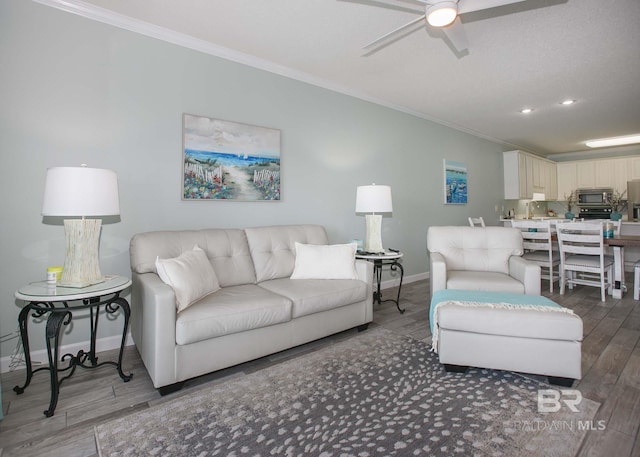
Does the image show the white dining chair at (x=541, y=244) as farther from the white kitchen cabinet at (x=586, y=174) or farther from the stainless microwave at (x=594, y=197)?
the white kitchen cabinet at (x=586, y=174)

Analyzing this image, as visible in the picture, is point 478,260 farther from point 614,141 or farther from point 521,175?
point 614,141

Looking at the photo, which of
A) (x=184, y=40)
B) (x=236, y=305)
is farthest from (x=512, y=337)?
(x=184, y=40)

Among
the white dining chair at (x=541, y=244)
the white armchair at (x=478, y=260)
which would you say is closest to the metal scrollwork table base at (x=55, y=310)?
the white armchair at (x=478, y=260)

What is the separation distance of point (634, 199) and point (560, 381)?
282 inches

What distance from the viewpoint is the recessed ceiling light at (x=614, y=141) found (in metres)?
6.30

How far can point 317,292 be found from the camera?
247cm

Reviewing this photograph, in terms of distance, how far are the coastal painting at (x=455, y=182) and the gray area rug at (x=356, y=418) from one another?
3884 mm

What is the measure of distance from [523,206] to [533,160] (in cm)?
110

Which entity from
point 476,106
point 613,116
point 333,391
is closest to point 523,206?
point 613,116

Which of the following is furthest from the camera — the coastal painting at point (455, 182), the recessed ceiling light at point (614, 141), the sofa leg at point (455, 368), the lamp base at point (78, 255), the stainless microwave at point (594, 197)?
the stainless microwave at point (594, 197)

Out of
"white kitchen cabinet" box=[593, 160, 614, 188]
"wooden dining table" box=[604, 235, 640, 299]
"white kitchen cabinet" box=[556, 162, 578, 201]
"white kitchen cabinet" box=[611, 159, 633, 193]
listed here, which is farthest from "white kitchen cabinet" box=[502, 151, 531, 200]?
"wooden dining table" box=[604, 235, 640, 299]

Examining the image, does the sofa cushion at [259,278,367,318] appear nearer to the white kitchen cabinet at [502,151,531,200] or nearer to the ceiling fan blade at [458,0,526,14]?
the ceiling fan blade at [458,0,526,14]

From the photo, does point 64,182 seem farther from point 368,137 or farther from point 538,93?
point 538,93

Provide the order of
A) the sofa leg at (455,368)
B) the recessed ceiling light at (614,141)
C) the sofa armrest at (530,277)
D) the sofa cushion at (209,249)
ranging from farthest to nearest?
the recessed ceiling light at (614,141) < the sofa armrest at (530,277) < the sofa cushion at (209,249) < the sofa leg at (455,368)
